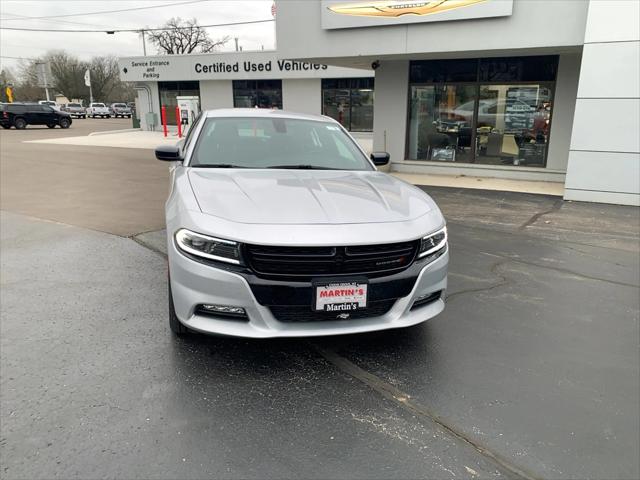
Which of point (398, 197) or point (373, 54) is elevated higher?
point (373, 54)

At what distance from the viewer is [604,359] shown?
11.9 feet

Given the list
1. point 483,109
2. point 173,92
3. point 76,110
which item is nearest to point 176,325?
point 483,109

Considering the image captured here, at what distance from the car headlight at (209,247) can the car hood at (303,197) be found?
0.58 feet

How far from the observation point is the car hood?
10.4 feet

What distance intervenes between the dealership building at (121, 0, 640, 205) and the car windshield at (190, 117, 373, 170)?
22.7 feet

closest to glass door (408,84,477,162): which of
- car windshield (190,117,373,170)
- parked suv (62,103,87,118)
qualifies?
car windshield (190,117,373,170)

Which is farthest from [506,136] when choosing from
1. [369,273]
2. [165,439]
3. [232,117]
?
[165,439]

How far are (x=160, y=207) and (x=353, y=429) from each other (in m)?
7.00

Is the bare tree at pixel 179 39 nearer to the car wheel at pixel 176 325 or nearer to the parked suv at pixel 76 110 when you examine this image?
the parked suv at pixel 76 110

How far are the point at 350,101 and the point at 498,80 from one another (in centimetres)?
1493

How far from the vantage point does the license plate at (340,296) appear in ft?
9.84

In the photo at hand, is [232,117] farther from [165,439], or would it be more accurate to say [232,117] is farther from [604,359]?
[604,359]

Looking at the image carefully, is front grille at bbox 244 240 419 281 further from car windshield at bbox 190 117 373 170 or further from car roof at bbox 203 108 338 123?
car roof at bbox 203 108 338 123

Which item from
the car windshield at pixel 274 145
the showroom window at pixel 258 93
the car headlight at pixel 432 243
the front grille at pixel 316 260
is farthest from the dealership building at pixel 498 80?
the showroom window at pixel 258 93
